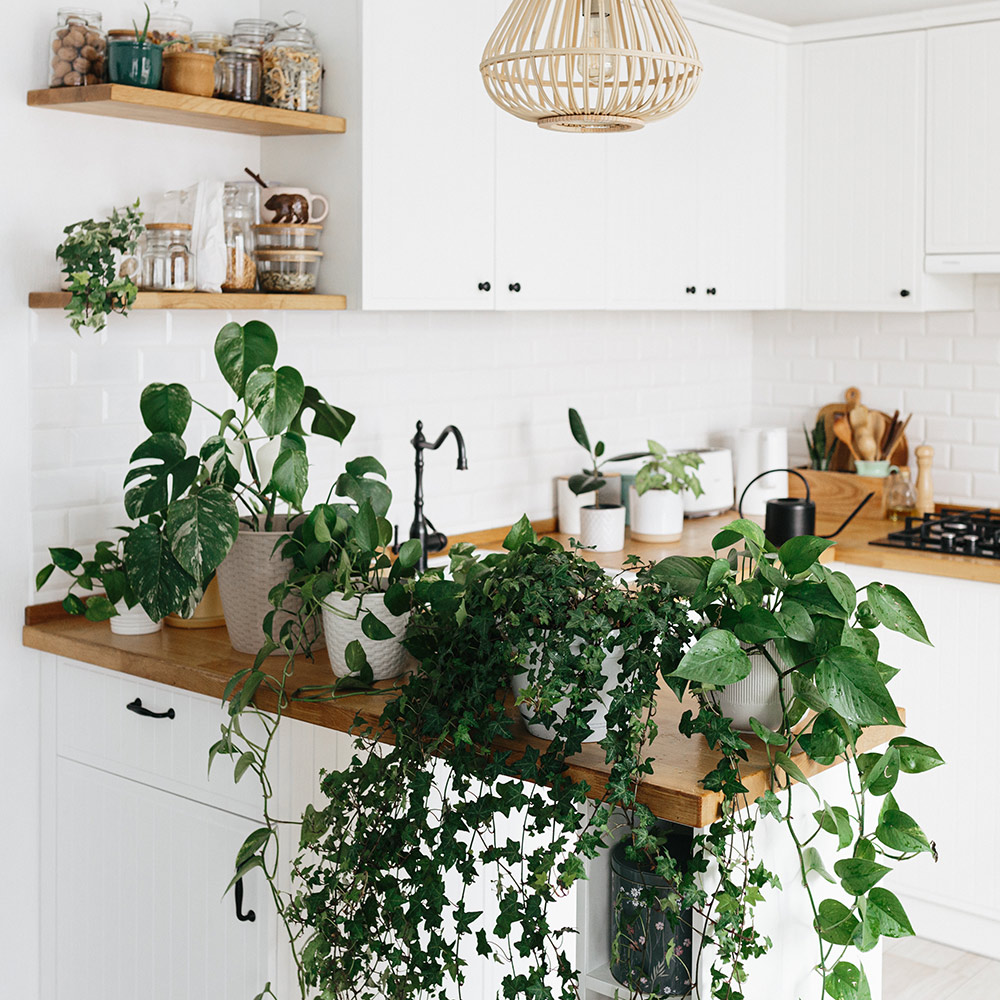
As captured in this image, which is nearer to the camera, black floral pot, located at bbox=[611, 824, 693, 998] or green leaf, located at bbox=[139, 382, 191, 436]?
black floral pot, located at bbox=[611, 824, 693, 998]

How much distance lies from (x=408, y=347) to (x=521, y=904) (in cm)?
206

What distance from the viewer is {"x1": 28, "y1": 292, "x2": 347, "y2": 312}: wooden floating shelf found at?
2.63 meters

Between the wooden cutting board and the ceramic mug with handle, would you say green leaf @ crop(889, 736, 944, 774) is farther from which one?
the wooden cutting board

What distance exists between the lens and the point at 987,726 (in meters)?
3.54

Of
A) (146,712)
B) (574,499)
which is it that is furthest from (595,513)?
(146,712)

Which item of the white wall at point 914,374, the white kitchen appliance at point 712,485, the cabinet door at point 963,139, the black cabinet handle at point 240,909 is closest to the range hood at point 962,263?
the cabinet door at point 963,139

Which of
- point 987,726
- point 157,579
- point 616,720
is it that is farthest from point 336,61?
point 987,726

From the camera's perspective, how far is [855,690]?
69.7 inches

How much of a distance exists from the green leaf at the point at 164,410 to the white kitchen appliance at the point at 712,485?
6.95 feet

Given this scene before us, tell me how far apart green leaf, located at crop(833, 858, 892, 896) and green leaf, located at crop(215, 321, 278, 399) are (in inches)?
54.0

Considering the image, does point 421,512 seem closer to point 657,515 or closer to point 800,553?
point 657,515

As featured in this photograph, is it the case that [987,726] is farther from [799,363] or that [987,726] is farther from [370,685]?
[370,685]

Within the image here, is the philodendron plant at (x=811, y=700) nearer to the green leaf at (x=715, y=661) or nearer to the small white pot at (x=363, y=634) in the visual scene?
the green leaf at (x=715, y=661)

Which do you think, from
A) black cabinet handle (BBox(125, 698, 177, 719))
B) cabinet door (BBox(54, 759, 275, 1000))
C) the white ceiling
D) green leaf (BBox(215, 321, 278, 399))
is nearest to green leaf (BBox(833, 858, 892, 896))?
cabinet door (BBox(54, 759, 275, 1000))
